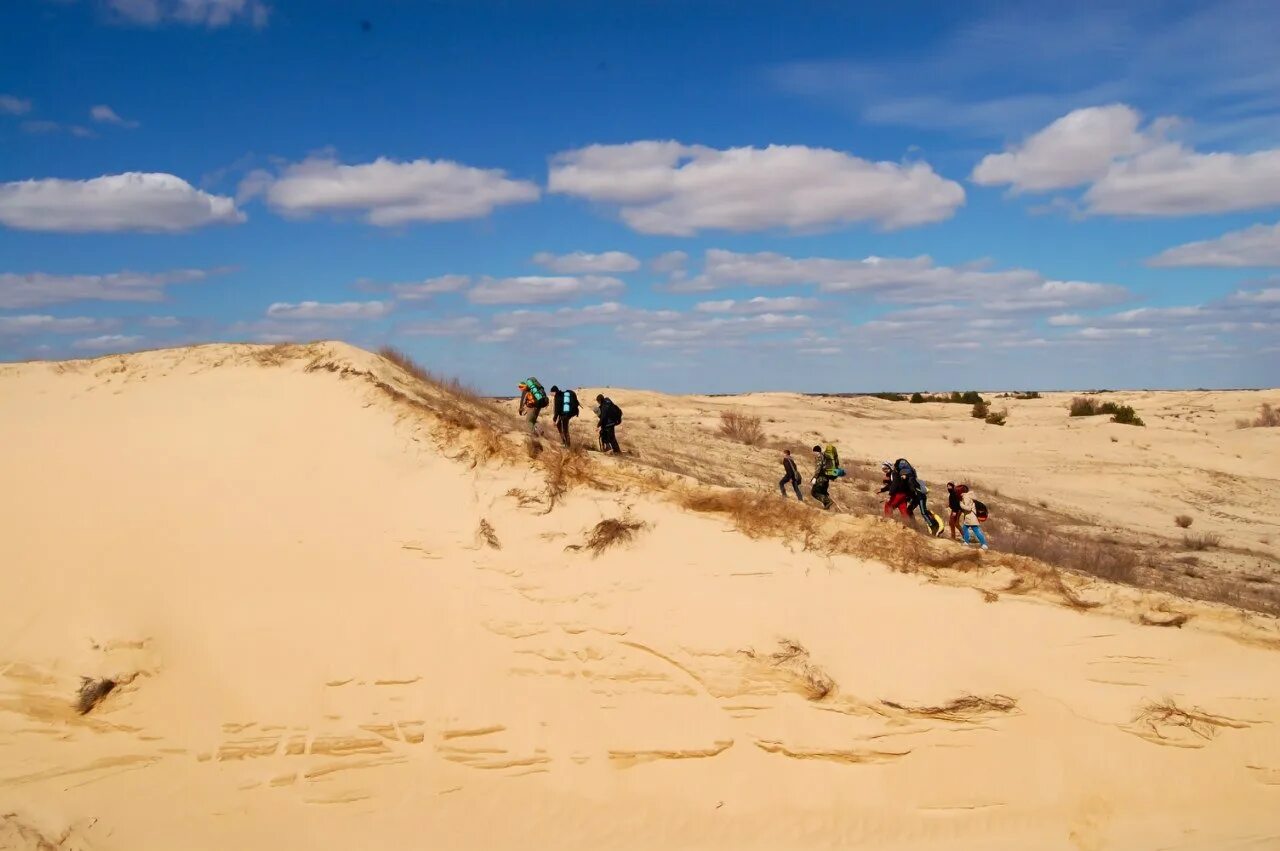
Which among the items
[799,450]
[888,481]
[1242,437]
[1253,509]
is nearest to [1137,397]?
[1242,437]

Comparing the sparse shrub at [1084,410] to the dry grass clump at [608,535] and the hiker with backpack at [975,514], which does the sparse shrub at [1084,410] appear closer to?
the hiker with backpack at [975,514]

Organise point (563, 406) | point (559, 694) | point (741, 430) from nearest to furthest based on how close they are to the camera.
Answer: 1. point (559, 694)
2. point (563, 406)
3. point (741, 430)

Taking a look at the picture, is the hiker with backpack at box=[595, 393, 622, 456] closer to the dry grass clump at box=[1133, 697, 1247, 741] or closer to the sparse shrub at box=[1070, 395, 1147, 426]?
the dry grass clump at box=[1133, 697, 1247, 741]

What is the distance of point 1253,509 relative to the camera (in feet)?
91.4

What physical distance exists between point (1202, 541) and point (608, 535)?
694 inches

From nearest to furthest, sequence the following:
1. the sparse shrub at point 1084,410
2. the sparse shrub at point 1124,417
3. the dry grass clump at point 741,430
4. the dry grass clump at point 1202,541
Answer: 1. the dry grass clump at point 1202,541
2. the dry grass clump at point 741,430
3. the sparse shrub at point 1124,417
4. the sparse shrub at point 1084,410

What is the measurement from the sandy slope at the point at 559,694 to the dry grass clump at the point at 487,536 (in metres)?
0.07

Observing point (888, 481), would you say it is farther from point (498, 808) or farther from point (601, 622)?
point (498, 808)

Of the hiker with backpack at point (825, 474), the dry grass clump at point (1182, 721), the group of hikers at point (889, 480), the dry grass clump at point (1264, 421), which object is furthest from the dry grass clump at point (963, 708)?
the dry grass clump at point (1264, 421)

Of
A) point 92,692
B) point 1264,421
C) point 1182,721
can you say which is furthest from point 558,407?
point 1264,421

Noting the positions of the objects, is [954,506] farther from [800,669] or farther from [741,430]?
[741,430]

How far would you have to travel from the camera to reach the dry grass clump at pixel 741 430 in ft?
94.3

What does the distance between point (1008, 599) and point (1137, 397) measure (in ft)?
240

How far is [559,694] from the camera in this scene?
9227 millimetres
